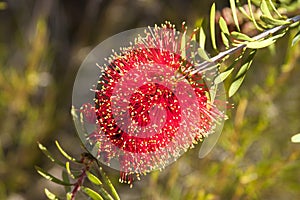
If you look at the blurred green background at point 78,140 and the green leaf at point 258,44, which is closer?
the green leaf at point 258,44

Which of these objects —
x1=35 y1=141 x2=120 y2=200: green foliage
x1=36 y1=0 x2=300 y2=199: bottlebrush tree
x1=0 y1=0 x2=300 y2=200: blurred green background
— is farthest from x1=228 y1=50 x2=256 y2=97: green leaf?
x1=0 y1=0 x2=300 y2=200: blurred green background

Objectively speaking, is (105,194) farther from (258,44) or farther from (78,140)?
Answer: (78,140)

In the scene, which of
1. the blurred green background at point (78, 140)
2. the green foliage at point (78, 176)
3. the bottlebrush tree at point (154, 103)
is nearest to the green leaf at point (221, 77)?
the bottlebrush tree at point (154, 103)

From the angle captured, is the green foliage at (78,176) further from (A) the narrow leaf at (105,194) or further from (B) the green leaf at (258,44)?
(B) the green leaf at (258,44)

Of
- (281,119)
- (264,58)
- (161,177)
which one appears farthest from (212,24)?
(161,177)

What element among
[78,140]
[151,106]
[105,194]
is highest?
[151,106]

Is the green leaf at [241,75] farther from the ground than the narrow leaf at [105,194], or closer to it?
farther from the ground

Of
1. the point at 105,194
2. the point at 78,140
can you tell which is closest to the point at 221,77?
the point at 105,194
